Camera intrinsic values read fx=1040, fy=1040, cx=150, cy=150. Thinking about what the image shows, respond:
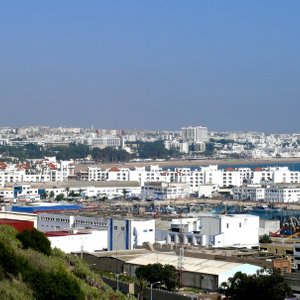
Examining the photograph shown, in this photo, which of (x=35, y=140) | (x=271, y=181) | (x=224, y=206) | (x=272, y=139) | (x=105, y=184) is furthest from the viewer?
(x=272, y=139)

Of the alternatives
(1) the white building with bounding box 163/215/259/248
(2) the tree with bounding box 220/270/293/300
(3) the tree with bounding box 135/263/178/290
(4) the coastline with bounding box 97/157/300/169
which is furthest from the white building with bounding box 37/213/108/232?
(4) the coastline with bounding box 97/157/300/169

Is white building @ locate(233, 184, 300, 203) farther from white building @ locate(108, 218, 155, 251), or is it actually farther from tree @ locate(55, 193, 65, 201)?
white building @ locate(108, 218, 155, 251)

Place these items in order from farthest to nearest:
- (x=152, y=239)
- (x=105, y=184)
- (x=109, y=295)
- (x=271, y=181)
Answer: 1. (x=271, y=181)
2. (x=105, y=184)
3. (x=152, y=239)
4. (x=109, y=295)

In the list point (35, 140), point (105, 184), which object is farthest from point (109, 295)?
point (35, 140)

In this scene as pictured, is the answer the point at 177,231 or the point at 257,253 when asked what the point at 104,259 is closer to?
the point at 257,253

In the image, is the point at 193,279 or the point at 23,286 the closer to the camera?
the point at 23,286

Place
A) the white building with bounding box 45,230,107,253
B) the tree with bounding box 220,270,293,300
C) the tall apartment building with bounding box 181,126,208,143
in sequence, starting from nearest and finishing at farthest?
the tree with bounding box 220,270,293,300, the white building with bounding box 45,230,107,253, the tall apartment building with bounding box 181,126,208,143
